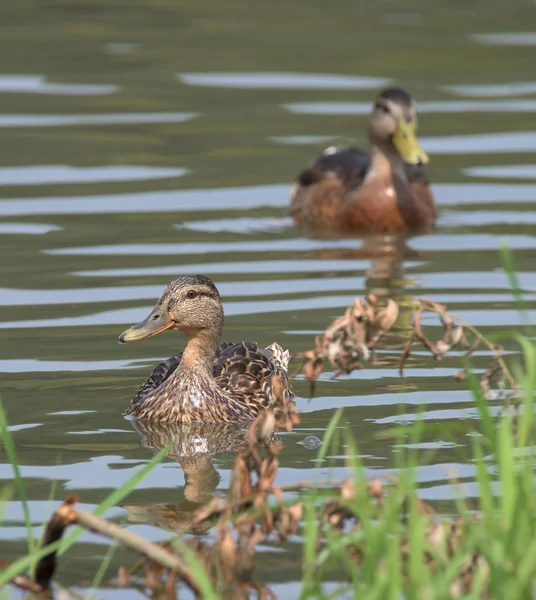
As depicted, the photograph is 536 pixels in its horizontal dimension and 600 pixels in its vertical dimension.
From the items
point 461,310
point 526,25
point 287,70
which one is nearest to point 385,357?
point 461,310

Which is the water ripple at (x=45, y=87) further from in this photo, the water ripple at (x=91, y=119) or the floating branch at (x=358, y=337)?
the floating branch at (x=358, y=337)

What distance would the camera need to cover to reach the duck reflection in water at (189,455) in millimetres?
6789

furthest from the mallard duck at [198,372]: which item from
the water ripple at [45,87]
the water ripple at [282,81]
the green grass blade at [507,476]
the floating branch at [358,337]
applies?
the water ripple at [282,81]

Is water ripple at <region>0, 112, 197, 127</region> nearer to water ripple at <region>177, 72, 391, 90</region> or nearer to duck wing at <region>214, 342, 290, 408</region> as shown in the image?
water ripple at <region>177, 72, 391, 90</region>

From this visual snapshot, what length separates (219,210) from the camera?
14.3 metres

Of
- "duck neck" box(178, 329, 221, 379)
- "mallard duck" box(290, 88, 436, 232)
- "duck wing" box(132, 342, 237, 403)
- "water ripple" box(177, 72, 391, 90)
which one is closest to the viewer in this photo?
"duck wing" box(132, 342, 237, 403)

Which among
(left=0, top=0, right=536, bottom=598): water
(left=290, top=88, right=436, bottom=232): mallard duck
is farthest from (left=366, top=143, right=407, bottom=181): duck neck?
(left=0, top=0, right=536, bottom=598): water

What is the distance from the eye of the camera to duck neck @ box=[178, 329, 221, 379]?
8.99 m

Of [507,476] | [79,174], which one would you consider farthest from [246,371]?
[79,174]

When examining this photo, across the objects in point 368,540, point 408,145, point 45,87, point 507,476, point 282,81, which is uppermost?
point 282,81

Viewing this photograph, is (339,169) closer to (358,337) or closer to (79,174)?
(79,174)

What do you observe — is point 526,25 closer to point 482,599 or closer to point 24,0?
point 24,0

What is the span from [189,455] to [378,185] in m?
6.71

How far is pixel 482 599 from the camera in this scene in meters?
5.05
